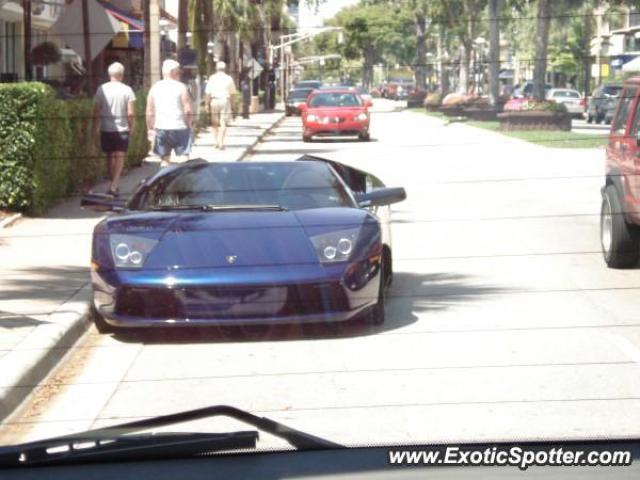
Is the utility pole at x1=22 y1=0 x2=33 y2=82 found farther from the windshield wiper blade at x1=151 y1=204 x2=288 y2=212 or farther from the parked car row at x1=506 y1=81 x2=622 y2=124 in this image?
the windshield wiper blade at x1=151 y1=204 x2=288 y2=212

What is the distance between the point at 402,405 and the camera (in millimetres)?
5688

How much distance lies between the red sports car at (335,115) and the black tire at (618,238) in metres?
14.4

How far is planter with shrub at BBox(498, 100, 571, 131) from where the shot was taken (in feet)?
95.3

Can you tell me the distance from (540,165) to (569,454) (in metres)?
19.6

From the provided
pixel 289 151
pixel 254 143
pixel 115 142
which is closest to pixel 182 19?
pixel 254 143

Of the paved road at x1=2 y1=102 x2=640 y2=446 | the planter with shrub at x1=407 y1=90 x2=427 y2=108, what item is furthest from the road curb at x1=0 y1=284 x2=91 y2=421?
the planter with shrub at x1=407 y1=90 x2=427 y2=108

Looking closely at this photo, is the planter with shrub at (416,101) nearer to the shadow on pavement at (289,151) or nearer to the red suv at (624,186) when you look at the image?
the shadow on pavement at (289,151)

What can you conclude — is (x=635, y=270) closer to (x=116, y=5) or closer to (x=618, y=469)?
(x=618, y=469)

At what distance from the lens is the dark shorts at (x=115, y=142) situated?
1525cm

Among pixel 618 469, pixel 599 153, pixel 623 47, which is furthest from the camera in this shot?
pixel 623 47

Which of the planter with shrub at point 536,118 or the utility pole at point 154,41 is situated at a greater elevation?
the utility pole at point 154,41

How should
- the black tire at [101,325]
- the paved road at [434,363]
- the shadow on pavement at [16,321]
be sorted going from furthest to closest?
the black tire at [101,325]
the shadow on pavement at [16,321]
the paved road at [434,363]

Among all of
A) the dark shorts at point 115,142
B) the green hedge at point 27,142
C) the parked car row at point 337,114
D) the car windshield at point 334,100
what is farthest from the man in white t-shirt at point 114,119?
the car windshield at point 334,100

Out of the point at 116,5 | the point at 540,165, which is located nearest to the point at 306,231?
the point at 540,165
